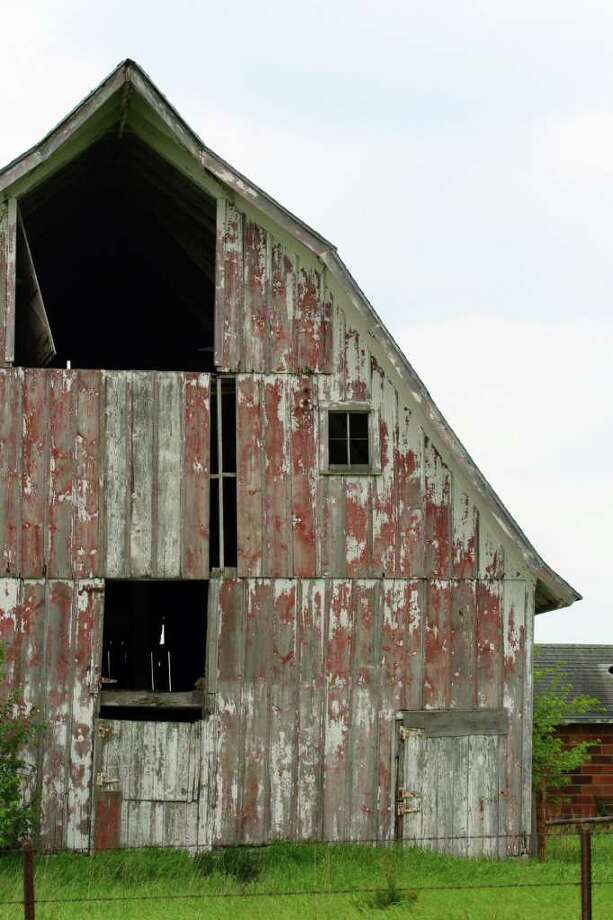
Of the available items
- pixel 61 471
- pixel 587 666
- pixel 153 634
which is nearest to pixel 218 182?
pixel 61 471

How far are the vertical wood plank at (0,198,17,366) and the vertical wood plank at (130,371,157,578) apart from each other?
1466mm

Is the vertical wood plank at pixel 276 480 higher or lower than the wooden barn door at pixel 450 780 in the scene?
higher

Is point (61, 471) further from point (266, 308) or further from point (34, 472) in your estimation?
point (266, 308)

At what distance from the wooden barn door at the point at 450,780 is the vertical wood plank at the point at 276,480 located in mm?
2316

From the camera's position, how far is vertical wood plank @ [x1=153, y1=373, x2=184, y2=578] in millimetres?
17969

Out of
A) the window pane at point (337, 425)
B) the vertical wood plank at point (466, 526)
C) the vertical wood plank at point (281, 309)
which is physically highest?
the vertical wood plank at point (281, 309)

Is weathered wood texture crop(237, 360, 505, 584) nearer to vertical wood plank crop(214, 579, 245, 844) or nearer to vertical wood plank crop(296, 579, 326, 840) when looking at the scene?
vertical wood plank crop(296, 579, 326, 840)

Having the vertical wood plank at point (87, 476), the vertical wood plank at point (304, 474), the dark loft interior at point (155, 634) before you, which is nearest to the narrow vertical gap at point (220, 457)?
the vertical wood plank at point (304, 474)

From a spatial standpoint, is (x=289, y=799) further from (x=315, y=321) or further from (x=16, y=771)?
(x=315, y=321)

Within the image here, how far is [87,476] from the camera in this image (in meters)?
18.0

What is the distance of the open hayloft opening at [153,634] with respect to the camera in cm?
2383

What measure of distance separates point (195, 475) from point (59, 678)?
8.92 feet

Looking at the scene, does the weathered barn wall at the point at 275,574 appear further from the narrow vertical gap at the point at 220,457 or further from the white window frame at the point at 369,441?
the narrow vertical gap at the point at 220,457

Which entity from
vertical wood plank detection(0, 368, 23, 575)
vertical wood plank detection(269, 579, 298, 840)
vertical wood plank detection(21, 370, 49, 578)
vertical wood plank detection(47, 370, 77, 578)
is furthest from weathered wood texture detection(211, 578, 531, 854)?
vertical wood plank detection(0, 368, 23, 575)
